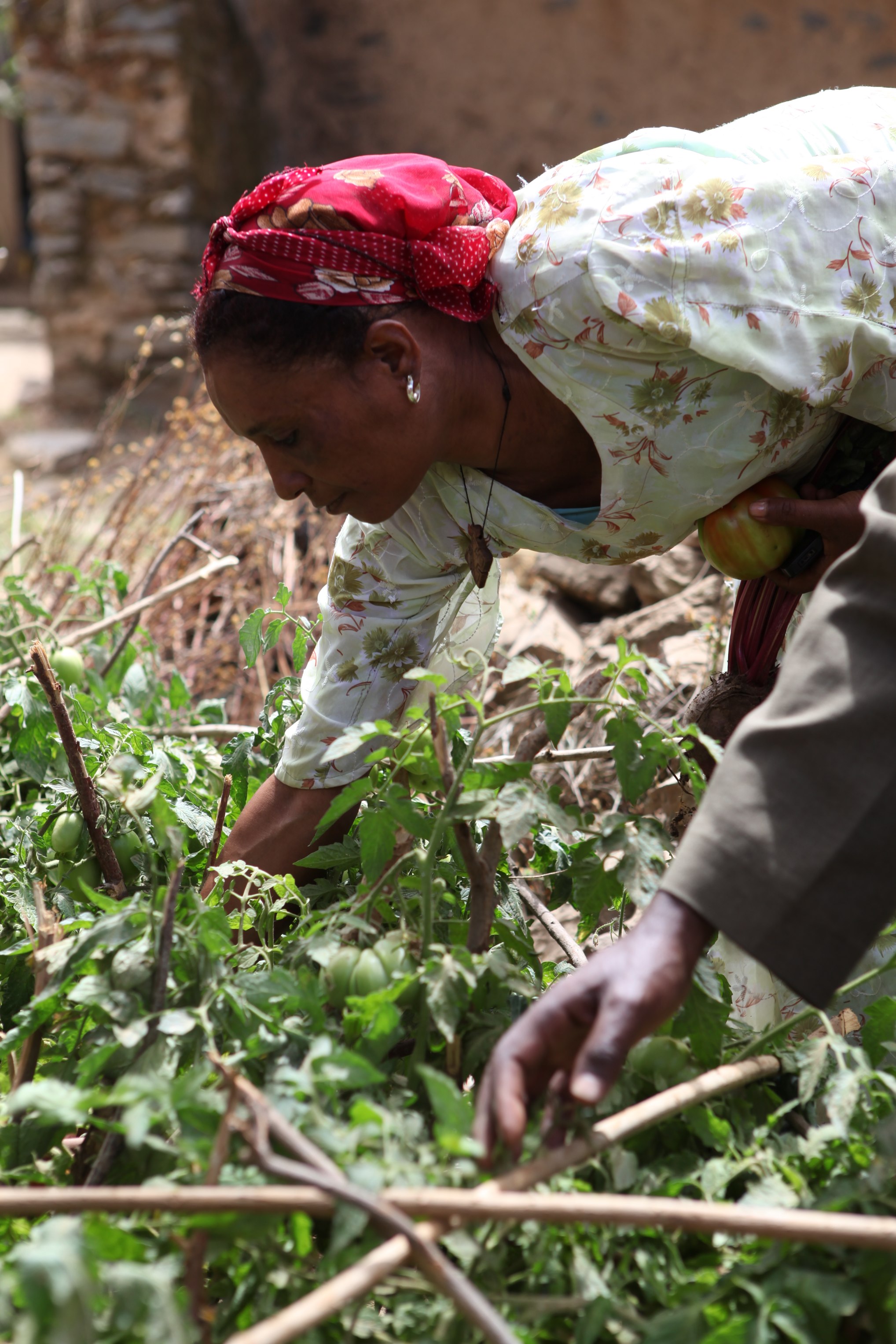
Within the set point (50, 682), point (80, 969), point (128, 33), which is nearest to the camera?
point (80, 969)

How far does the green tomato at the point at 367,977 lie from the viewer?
3.46 ft

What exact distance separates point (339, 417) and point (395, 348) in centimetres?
11

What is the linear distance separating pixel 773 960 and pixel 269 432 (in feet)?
3.01

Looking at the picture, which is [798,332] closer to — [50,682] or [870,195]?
[870,195]

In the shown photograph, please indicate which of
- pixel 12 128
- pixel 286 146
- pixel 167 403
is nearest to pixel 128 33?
pixel 286 146

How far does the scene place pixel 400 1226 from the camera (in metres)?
0.78

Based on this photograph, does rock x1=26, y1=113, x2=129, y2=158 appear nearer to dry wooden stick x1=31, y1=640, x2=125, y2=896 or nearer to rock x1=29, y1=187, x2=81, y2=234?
rock x1=29, y1=187, x2=81, y2=234

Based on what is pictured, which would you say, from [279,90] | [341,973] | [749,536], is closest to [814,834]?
[341,973]

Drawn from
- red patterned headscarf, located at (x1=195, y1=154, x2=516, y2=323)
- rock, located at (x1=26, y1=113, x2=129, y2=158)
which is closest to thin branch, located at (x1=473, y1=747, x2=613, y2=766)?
red patterned headscarf, located at (x1=195, y1=154, x2=516, y2=323)

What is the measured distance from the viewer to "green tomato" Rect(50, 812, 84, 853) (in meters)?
1.40

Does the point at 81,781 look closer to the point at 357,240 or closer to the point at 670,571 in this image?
the point at 357,240

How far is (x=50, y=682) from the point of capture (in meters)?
1.33

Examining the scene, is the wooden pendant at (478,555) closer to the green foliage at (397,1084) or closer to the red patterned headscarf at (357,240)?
the red patterned headscarf at (357,240)

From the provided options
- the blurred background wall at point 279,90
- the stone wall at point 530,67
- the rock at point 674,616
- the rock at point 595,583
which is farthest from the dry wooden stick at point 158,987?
the blurred background wall at point 279,90
